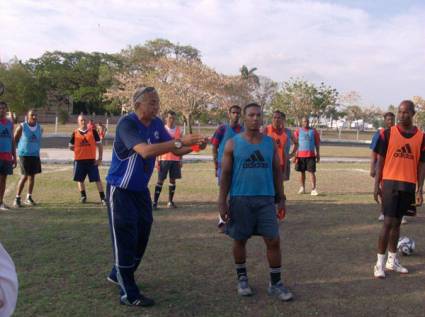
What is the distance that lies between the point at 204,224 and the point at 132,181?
12.6 ft

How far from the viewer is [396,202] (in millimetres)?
5367

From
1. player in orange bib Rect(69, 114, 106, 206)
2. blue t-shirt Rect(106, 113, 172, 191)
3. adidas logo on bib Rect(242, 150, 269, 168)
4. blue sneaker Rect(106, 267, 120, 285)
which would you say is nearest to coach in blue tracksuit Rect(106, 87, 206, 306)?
blue t-shirt Rect(106, 113, 172, 191)

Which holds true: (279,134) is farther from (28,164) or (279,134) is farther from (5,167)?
(5,167)

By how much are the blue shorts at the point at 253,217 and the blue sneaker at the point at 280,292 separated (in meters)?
0.53

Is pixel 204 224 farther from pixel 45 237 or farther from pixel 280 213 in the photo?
pixel 280 213

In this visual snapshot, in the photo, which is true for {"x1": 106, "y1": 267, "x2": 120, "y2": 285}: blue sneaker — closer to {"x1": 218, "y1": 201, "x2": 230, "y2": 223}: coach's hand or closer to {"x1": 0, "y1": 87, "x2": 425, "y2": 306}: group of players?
{"x1": 0, "y1": 87, "x2": 425, "y2": 306}: group of players

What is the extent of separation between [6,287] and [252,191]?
3253mm

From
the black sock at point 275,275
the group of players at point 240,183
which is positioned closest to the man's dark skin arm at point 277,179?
the group of players at point 240,183

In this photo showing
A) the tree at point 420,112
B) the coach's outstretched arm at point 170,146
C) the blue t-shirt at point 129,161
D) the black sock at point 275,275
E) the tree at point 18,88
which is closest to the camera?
the coach's outstretched arm at point 170,146

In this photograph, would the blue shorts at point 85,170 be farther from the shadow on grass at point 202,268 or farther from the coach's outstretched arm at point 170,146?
the coach's outstretched arm at point 170,146

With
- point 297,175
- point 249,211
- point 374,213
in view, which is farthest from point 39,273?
point 297,175

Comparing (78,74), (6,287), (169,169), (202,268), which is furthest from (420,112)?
(6,287)

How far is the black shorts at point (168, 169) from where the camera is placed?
31.3ft

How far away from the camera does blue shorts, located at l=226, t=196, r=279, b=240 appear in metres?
4.65
